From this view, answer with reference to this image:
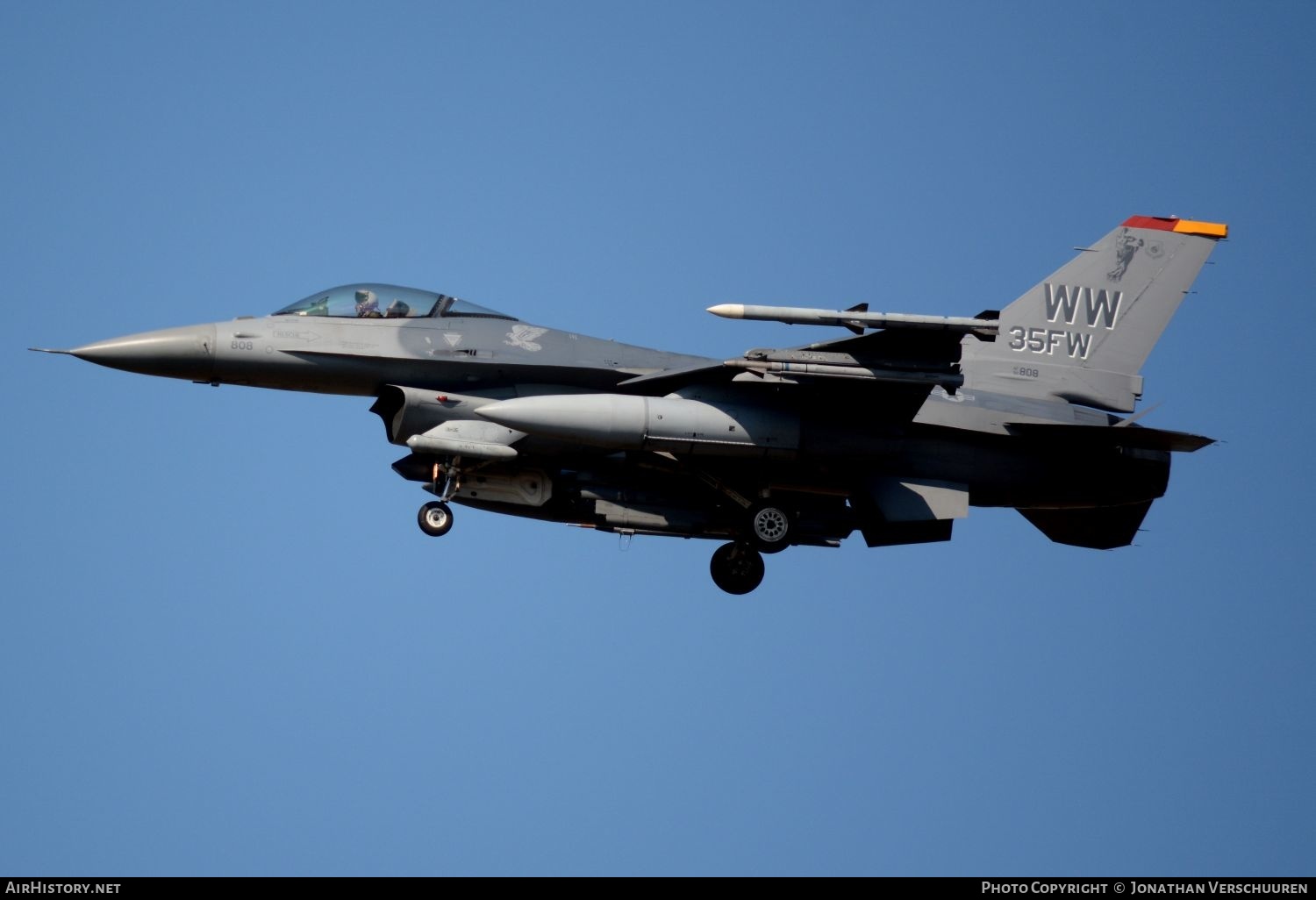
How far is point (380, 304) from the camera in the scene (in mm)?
18719

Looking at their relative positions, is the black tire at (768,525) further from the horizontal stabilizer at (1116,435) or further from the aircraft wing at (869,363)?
the horizontal stabilizer at (1116,435)

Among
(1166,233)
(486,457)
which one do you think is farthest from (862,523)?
(1166,233)

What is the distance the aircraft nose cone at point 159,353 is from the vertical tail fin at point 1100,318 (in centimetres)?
838

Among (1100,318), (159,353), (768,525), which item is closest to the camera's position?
(159,353)

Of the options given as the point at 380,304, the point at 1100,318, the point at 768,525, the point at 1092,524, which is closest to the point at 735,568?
the point at 768,525

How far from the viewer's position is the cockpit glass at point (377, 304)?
18656 millimetres

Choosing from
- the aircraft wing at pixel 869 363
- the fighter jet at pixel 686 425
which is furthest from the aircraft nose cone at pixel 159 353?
the aircraft wing at pixel 869 363

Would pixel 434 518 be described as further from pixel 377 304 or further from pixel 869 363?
pixel 869 363

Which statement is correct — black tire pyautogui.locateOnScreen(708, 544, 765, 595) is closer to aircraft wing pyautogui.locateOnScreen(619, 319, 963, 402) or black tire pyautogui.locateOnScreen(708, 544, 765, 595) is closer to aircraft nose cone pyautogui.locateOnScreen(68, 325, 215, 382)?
aircraft wing pyautogui.locateOnScreen(619, 319, 963, 402)

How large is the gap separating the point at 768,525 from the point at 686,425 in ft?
5.57

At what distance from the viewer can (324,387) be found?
60.9 ft

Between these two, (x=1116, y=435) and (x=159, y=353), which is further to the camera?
(x=1116, y=435)

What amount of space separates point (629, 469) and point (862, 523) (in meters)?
2.58
